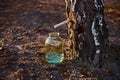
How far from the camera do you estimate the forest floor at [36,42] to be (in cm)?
199

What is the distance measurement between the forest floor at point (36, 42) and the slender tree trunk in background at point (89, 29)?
118 mm

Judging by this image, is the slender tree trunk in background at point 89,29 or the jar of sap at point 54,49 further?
the jar of sap at point 54,49

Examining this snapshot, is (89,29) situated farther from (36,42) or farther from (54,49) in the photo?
(36,42)

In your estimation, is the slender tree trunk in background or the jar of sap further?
the jar of sap

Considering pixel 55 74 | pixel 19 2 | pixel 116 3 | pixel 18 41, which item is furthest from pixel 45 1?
pixel 55 74

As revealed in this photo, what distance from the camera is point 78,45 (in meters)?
2.04

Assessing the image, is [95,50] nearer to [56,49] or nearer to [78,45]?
[78,45]

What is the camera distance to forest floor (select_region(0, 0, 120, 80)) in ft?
6.51

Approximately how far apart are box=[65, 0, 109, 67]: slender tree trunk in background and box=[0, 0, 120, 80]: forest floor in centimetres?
12

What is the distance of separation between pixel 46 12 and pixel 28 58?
46.2 inches

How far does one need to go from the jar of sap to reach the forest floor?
0.05 m

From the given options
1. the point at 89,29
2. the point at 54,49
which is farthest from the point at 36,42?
the point at 89,29

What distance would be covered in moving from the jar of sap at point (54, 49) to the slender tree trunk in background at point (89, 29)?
0.40 ft

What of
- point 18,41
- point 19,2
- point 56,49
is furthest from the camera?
point 19,2
